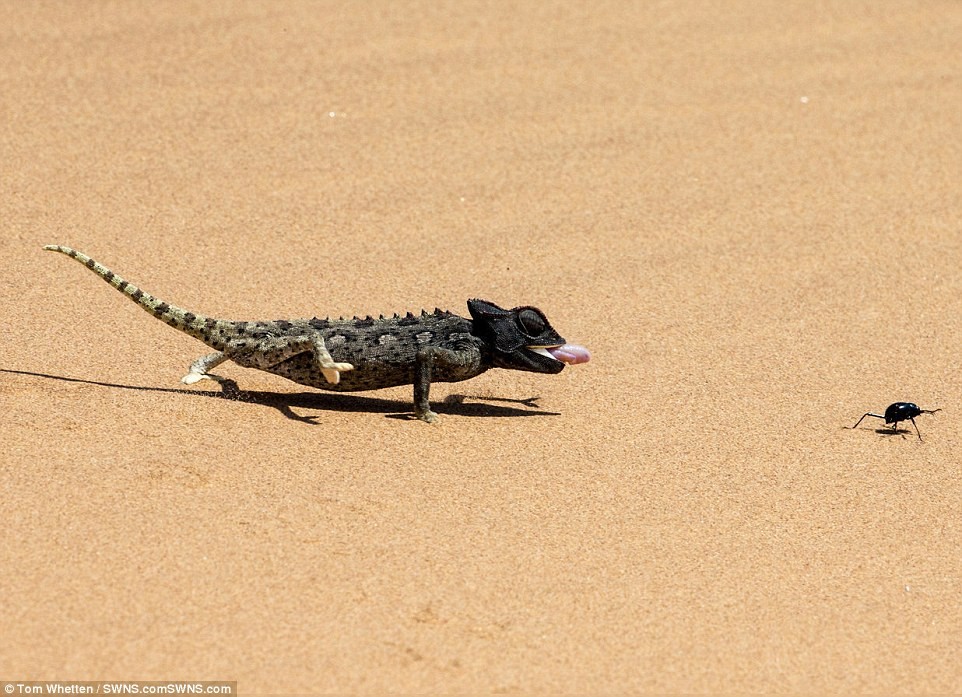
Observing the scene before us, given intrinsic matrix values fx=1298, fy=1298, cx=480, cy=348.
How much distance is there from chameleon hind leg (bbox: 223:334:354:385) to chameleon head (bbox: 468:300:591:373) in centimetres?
81

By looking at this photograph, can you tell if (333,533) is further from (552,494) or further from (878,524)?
(878,524)

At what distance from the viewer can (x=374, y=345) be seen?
22.5 ft

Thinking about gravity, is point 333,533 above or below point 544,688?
above

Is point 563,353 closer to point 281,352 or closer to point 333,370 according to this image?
point 333,370

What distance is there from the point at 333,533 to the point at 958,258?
249 inches

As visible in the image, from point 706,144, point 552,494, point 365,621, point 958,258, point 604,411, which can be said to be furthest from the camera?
point 706,144

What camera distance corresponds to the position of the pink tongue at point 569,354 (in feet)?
23.5

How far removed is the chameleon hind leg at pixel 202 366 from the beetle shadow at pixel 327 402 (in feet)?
0.21

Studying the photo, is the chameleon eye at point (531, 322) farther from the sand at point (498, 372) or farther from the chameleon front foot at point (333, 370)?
the chameleon front foot at point (333, 370)

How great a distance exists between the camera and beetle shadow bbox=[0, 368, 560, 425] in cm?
681

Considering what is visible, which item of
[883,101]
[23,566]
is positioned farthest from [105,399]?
[883,101]

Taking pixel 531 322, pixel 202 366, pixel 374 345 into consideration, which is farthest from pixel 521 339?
pixel 202 366

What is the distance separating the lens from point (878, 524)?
611 cm

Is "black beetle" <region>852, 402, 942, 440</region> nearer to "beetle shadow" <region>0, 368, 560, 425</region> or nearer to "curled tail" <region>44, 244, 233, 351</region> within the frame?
"beetle shadow" <region>0, 368, 560, 425</region>
